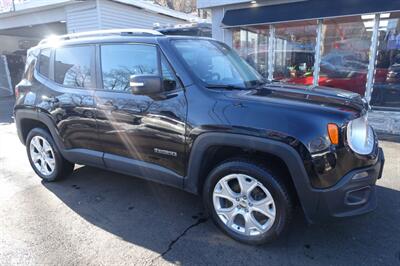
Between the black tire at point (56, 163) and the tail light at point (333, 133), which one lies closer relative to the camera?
the tail light at point (333, 133)

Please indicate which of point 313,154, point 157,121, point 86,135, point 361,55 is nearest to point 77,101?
point 86,135

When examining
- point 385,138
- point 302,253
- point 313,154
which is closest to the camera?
point 313,154

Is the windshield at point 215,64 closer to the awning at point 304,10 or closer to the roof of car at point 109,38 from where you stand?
the roof of car at point 109,38

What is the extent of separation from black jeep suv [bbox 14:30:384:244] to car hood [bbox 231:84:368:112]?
0.04 feet

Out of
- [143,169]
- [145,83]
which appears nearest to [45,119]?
[143,169]

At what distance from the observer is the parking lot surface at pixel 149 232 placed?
2.67 m

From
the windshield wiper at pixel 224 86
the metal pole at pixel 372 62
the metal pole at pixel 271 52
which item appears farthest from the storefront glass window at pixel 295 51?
the windshield wiper at pixel 224 86

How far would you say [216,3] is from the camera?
30.5ft

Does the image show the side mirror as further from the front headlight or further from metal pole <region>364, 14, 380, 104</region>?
metal pole <region>364, 14, 380, 104</region>

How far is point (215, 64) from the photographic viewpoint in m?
3.37

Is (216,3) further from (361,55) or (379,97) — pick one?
(379,97)

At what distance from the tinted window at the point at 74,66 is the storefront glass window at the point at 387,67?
7.07 m

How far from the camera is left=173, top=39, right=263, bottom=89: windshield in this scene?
3.07m

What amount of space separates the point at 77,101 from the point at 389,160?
15.4 ft
